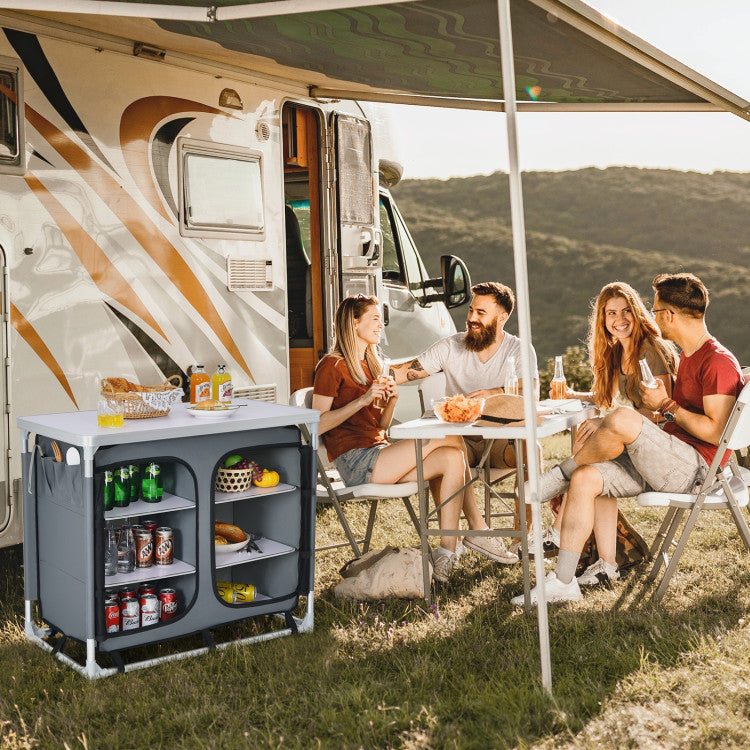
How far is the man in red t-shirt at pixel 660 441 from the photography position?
3838 millimetres

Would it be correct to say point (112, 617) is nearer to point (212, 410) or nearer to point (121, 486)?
point (121, 486)

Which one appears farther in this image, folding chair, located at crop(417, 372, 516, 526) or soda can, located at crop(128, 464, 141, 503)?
folding chair, located at crop(417, 372, 516, 526)

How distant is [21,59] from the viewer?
12.9 feet

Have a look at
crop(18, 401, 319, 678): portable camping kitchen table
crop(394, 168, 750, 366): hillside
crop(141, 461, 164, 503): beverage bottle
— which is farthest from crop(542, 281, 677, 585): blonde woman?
crop(394, 168, 750, 366): hillside

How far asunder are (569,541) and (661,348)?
1028 millimetres

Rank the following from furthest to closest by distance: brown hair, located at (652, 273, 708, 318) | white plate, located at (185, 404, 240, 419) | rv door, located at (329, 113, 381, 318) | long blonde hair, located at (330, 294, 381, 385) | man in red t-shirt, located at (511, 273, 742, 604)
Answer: rv door, located at (329, 113, 381, 318) < long blonde hair, located at (330, 294, 381, 385) < brown hair, located at (652, 273, 708, 318) < man in red t-shirt, located at (511, 273, 742, 604) < white plate, located at (185, 404, 240, 419)

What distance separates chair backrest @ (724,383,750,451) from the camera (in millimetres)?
3697

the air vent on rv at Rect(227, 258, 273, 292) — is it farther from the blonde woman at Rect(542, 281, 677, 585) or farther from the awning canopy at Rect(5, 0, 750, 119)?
the blonde woman at Rect(542, 281, 677, 585)

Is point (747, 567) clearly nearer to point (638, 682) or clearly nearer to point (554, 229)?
point (638, 682)

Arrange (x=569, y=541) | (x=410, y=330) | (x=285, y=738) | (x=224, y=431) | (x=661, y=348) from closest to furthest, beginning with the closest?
(x=285, y=738)
(x=224, y=431)
(x=569, y=541)
(x=661, y=348)
(x=410, y=330)

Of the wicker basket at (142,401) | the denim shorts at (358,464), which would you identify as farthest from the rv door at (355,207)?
the wicker basket at (142,401)

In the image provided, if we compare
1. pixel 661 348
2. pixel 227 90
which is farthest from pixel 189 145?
pixel 661 348

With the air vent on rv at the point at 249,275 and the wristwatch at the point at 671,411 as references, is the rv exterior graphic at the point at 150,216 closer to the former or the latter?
the air vent on rv at the point at 249,275

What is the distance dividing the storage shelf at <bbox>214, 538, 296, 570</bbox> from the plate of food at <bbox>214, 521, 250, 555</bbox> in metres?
0.01
